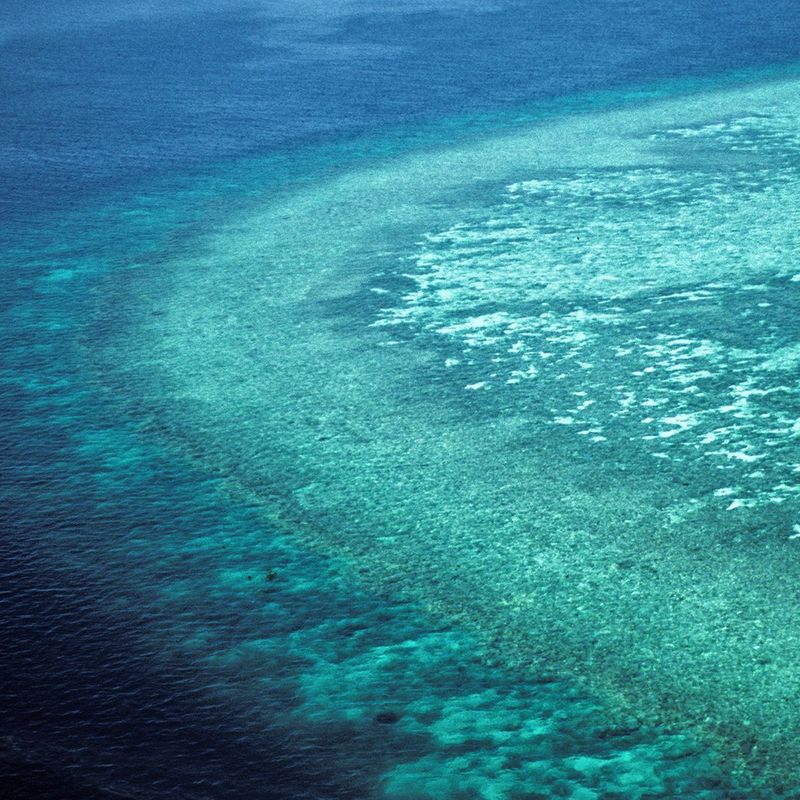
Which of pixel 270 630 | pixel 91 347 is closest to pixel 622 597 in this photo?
pixel 270 630

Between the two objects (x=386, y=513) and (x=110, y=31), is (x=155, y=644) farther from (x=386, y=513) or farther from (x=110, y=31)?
(x=110, y=31)

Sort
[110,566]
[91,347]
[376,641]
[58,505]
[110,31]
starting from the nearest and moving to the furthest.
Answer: [376,641] → [110,566] → [58,505] → [91,347] → [110,31]

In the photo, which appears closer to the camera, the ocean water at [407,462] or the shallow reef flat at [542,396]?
the ocean water at [407,462]

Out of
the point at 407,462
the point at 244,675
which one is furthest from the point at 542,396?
the point at 244,675

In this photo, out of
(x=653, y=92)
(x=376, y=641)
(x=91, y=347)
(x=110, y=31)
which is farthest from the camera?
(x=110, y=31)

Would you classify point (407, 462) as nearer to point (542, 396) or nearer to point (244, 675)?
point (542, 396)
